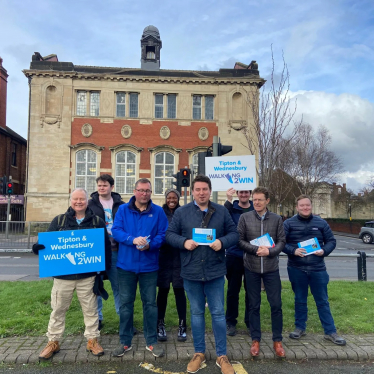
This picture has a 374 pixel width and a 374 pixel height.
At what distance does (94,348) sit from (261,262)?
7.69 ft

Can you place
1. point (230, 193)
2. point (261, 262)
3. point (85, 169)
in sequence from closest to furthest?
1. point (261, 262)
2. point (230, 193)
3. point (85, 169)

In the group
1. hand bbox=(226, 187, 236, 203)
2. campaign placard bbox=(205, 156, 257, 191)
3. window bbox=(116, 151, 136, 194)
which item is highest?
window bbox=(116, 151, 136, 194)

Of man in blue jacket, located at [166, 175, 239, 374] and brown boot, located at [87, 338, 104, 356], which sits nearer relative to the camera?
man in blue jacket, located at [166, 175, 239, 374]

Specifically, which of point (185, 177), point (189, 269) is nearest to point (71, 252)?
point (189, 269)

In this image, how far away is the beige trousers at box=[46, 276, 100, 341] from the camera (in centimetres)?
428

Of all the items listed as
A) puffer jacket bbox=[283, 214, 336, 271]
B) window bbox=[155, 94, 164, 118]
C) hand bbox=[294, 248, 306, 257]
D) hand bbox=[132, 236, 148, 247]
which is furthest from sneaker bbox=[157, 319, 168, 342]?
window bbox=[155, 94, 164, 118]

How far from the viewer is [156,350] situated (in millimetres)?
4219

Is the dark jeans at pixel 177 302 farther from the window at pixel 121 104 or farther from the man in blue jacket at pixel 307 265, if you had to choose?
the window at pixel 121 104

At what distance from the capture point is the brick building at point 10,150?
1285 inches

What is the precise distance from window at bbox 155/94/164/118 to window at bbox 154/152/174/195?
3160 millimetres

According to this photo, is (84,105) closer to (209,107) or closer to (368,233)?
(209,107)

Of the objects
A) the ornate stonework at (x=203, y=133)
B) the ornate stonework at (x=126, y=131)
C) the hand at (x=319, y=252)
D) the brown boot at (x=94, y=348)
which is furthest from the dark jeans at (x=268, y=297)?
the ornate stonework at (x=126, y=131)

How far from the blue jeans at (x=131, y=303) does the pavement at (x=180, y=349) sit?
0.21m

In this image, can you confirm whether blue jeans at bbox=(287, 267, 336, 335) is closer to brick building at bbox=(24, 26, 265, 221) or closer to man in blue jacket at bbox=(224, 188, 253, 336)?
man in blue jacket at bbox=(224, 188, 253, 336)
